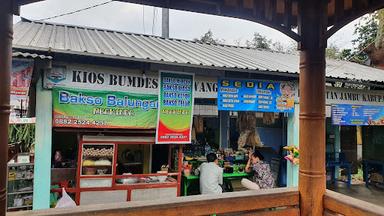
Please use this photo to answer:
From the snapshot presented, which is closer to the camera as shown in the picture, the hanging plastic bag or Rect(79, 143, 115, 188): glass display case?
the hanging plastic bag

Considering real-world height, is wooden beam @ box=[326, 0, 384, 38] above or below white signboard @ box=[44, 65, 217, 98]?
above

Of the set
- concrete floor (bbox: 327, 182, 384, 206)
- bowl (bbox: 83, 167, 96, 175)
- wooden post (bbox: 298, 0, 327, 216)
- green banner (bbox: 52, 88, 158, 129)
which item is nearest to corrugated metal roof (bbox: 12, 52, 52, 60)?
green banner (bbox: 52, 88, 158, 129)

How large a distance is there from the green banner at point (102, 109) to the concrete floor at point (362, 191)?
6.90 metres

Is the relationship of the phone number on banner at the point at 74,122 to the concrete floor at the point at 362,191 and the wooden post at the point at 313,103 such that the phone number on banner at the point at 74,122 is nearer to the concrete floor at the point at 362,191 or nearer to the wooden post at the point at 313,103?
the wooden post at the point at 313,103

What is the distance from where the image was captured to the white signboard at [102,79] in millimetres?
5625

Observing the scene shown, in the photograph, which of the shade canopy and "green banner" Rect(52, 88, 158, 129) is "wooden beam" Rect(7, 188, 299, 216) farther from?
"green banner" Rect(52, 88, 158, 129)

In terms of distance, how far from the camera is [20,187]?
592 cm

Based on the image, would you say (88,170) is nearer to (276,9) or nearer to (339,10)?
(276,9)

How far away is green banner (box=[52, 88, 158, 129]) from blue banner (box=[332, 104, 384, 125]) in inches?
204

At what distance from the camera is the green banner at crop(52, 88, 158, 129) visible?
5.67m

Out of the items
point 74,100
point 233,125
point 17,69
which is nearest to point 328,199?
point 74,100

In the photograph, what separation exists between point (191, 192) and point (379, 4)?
6.15 meters

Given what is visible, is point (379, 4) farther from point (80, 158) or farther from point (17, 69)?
point (80, 158)

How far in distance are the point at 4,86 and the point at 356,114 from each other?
8955 mm
